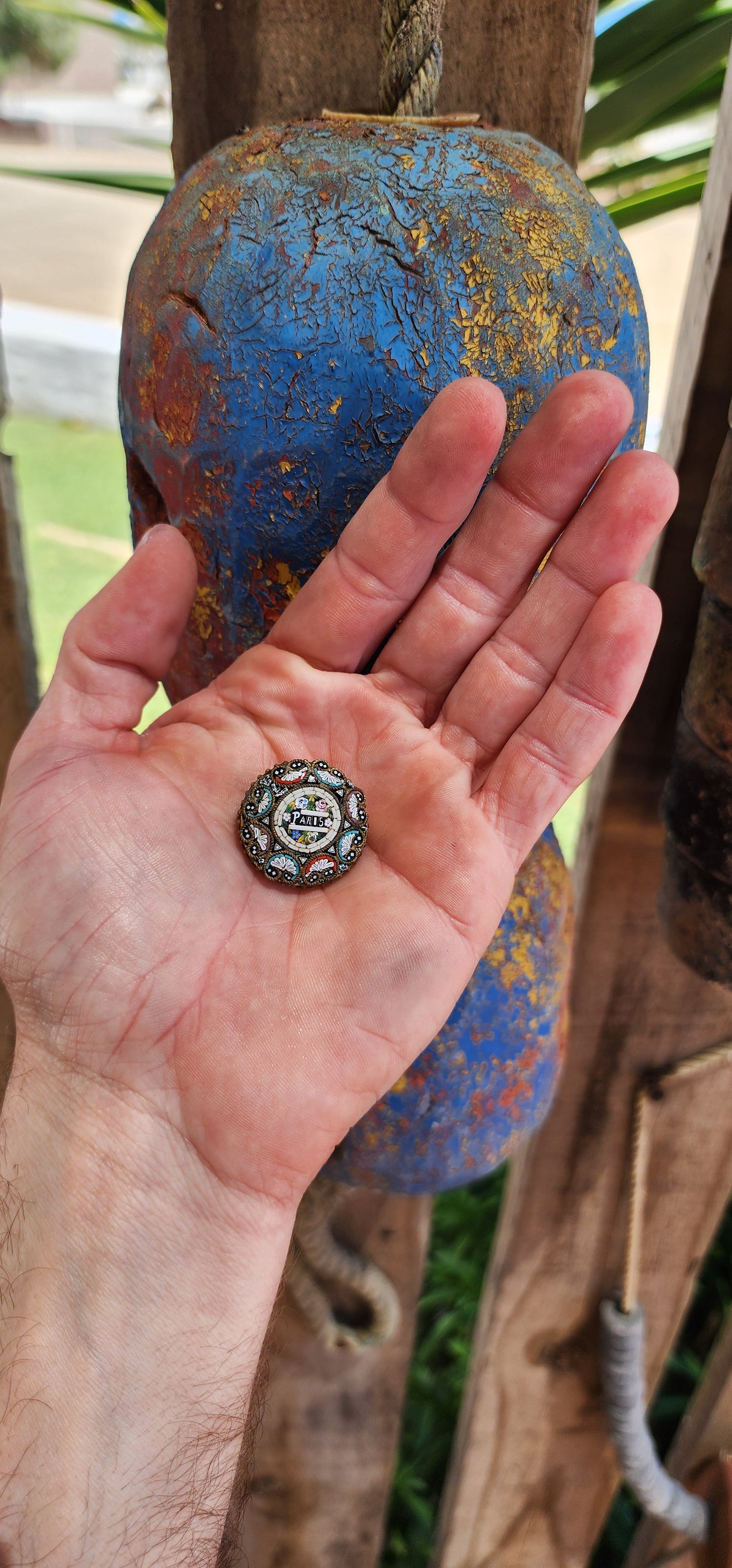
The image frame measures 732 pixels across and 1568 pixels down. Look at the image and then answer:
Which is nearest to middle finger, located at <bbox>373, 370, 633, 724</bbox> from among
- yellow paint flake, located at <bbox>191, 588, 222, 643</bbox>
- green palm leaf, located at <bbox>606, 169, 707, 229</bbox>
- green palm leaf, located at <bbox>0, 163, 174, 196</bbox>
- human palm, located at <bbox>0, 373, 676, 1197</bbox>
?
human palm, located at <bbox>0, 373, 676, 1197</bbox>

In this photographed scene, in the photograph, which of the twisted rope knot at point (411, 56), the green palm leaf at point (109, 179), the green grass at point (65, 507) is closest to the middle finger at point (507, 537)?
the twisted rope knot at point (411, 56)

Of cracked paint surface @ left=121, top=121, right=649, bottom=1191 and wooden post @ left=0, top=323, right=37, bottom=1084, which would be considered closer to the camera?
cracked paint surface @ left=121, top=121, right=649, bottom=1191

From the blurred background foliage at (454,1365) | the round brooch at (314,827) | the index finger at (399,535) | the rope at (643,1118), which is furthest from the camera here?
the blurred background foliage at (454,1365)

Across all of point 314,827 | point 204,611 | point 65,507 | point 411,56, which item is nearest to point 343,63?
point 411,56

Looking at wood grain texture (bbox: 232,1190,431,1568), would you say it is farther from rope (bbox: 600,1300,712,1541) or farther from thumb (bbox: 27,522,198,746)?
thumb (bbox: 27,522,198,746)

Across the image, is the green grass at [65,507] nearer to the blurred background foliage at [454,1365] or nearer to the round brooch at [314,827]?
the blurred background foliage at [454,1365]

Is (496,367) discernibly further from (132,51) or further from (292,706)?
(132,51)

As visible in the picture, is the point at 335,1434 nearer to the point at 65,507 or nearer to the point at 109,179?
the point at 109,179
